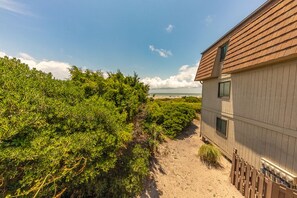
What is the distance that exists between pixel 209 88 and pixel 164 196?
6983 millimetres

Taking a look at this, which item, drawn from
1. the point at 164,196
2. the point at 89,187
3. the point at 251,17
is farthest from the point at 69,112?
the point at 251,17

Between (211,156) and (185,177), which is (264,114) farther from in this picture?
(185,177)

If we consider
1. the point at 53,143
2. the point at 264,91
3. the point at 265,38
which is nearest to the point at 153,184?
the point at 53,143

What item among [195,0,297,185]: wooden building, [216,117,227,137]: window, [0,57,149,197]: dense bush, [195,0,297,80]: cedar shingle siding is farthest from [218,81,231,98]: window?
[0,57,149,197]: dense bush

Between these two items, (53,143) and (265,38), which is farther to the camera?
(265,38)

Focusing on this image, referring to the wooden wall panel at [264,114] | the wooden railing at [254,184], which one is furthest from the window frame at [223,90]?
the wooden railing at [254,184]

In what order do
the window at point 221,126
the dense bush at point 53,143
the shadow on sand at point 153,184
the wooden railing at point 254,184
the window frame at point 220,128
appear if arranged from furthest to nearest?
the window at point 221,126
the window frame at point 220,128
the shadow on sand at point 153,184
the wooden railing at point 254,184
the dense bush at point 53,143

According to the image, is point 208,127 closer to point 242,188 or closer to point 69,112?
point 242,188

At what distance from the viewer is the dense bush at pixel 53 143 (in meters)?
2.26

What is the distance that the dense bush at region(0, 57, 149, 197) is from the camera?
2.26 meters

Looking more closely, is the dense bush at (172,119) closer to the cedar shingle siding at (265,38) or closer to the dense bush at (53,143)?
the cedar shingle siding at (265,38)

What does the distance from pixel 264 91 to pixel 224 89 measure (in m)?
2.67

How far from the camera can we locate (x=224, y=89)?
24.6 feet

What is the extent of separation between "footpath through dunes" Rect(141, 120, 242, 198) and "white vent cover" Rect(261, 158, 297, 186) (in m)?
1.44
